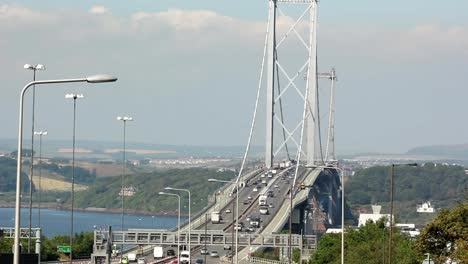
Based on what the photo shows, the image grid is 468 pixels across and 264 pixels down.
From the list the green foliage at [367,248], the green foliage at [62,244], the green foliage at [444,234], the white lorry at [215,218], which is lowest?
the green foliage at [62,244]

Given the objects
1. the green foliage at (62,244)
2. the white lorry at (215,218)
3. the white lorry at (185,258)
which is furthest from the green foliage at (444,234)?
Answer: the white lorry at (215,218)

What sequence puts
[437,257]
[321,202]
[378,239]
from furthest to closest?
[321,202]
[378,239]
[437,257]

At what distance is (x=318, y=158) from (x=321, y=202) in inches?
186

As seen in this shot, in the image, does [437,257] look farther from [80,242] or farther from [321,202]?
[321,202]

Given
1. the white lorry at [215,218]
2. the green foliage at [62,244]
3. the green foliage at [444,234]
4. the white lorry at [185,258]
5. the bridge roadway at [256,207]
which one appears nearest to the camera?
the green foliage at [444,234]

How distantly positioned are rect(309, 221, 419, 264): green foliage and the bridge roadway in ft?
40.5

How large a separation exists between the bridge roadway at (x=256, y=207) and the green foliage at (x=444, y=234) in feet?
152

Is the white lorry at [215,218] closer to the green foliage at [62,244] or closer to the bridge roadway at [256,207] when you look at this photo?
the bridge roadway at [256,207]

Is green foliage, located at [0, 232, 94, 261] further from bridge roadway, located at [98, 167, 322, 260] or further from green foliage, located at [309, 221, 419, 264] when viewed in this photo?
green foliage, located at [309, 221, 419, 264]

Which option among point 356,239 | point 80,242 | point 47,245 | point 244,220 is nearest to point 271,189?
point 244,220

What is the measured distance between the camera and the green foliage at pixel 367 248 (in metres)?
75.0

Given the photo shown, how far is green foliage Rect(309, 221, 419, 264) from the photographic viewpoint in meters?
75.0

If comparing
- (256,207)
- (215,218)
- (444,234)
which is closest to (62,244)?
(215,218)

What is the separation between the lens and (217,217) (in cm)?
12600
